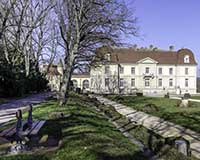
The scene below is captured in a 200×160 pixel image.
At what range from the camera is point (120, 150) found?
330 inches

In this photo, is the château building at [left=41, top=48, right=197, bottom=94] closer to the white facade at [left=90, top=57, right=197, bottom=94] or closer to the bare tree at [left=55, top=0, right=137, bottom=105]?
the white facade at [left=90, top=57, right=197, bottom=94]

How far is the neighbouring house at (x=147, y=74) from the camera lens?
79.4 meters

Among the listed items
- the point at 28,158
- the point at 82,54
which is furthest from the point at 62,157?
the point at 82,54

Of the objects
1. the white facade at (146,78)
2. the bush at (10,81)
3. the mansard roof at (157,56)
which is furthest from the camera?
the mansard roof at (157,56)

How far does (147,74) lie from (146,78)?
0.87 m

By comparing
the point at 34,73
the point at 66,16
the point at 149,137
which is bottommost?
the point at 149,137

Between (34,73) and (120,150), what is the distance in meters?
39.7

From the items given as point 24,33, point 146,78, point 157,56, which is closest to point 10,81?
point 24,33

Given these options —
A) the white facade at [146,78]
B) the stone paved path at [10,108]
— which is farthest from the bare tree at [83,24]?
the white facade at [146,78]

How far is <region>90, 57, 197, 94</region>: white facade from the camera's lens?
79.4 meters

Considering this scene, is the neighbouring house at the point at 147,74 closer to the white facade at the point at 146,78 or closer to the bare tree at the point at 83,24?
the white facade at the point at 146,78

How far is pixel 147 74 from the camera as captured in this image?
80562 millimetres

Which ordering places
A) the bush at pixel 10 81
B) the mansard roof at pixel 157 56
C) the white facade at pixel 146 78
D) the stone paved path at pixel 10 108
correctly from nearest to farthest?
the stone paved path at pixel 10 108 → the bush at pixel 10 81 → the white facade at pixel 146 78 → the mansard roof at pixel 157 56

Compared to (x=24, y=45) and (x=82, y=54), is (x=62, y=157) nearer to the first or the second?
(x=82, y=54)
